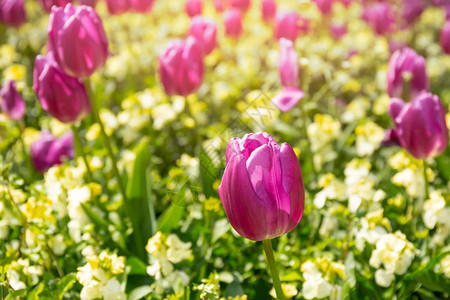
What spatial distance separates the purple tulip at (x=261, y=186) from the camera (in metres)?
1.07

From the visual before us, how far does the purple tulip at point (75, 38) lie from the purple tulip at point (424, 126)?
1.01 metres

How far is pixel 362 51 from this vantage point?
14.0ft

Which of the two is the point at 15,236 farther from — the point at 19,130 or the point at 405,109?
the point at 405,109

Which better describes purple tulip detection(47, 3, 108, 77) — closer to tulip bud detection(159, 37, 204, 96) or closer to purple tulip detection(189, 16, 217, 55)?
tulip bud detection(159, 37, 204, 96)

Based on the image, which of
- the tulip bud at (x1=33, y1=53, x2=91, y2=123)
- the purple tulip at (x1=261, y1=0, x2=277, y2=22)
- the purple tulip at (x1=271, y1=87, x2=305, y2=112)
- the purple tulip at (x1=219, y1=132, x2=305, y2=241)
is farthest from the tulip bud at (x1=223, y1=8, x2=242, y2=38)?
the purple tulip at (x1=219, y1=132, x2=305, y2=241)

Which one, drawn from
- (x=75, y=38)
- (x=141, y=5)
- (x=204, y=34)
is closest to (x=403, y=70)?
(x=204, y=34)

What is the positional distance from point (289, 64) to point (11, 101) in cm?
123

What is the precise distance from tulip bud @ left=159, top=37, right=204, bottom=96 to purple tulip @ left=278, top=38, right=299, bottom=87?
0.35 m

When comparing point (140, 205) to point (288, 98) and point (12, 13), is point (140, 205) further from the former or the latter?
point (12, 13)

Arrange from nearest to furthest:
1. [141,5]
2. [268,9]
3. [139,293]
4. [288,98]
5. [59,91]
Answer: [139,293] < [59,91] < [288,98] < [141,5] < [268,9]

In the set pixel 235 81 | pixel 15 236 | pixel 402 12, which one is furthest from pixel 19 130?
pixel 402 12

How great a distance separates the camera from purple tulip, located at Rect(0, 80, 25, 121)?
7.88 feet

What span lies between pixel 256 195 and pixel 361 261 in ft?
2.64

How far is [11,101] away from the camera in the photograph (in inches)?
95.3
